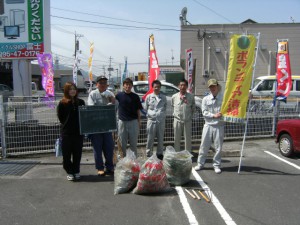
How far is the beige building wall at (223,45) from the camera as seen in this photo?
22.7 metres

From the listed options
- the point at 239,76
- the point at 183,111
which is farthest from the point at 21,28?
the point at 239,76

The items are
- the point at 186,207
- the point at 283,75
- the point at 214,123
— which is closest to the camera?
the point at 186,207

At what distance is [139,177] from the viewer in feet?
14.8

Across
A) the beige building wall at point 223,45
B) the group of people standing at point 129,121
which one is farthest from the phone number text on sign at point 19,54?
the beige building wall at point 223,45

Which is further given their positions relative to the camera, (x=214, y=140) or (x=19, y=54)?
(x=19, y=54)

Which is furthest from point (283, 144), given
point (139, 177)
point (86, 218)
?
point (86, 218)

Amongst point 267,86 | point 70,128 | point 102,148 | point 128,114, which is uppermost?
point 267,86

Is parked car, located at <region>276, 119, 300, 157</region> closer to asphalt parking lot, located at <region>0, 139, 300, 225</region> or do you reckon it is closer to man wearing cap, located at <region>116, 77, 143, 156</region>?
asphalt parking lot, located at <region>0, 139, 300, 225</region>

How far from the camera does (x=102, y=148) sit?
18.3 feet

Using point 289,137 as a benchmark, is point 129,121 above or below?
above

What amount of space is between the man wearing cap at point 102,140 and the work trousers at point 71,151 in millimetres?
320

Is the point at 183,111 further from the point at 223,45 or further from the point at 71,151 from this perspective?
the point at 223,45

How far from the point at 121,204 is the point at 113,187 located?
0.74 m

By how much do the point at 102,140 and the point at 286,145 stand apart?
4.35 metres
